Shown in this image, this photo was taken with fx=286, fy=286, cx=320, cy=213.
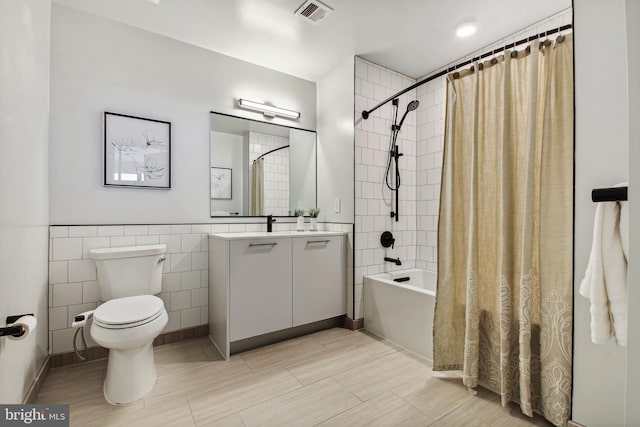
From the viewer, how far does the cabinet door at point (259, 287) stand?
2.17 meters

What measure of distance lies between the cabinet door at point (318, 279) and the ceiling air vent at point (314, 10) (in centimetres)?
172

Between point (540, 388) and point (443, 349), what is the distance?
52 cm

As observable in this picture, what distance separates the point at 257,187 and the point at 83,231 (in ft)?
4.61

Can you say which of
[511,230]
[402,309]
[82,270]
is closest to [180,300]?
[82,270]

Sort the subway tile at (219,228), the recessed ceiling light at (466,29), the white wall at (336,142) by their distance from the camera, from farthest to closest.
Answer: the white wall at (336,142) < the subway tile at (219,228) < the recessed ceiling light at (466,29)

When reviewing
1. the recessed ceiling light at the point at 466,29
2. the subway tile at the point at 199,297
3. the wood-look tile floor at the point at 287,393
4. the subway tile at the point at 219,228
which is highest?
the recessed ceiling light at the point at 466,29

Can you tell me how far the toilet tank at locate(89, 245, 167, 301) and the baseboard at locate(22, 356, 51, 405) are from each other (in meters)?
0.49

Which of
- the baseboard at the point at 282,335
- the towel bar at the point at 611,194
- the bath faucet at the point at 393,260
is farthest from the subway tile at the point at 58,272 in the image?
the towel bar at the point at 611,194

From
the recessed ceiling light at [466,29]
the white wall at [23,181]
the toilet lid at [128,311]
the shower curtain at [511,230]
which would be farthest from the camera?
the recessed ceiling light at [466,29]

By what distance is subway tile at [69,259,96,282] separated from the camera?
2.06 metres

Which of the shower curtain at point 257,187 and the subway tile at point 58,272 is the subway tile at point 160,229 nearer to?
the subway tile at point 58,272

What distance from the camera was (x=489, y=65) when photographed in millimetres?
1733

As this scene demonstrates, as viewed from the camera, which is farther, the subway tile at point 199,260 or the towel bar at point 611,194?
the subway tile at point 199,260

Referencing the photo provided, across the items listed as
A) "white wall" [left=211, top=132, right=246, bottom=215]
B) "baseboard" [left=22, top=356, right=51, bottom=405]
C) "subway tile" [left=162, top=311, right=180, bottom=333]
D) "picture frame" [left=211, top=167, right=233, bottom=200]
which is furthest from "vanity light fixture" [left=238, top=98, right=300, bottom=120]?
"baseboard" [left=22, top=356, right=51, bottom=405]
